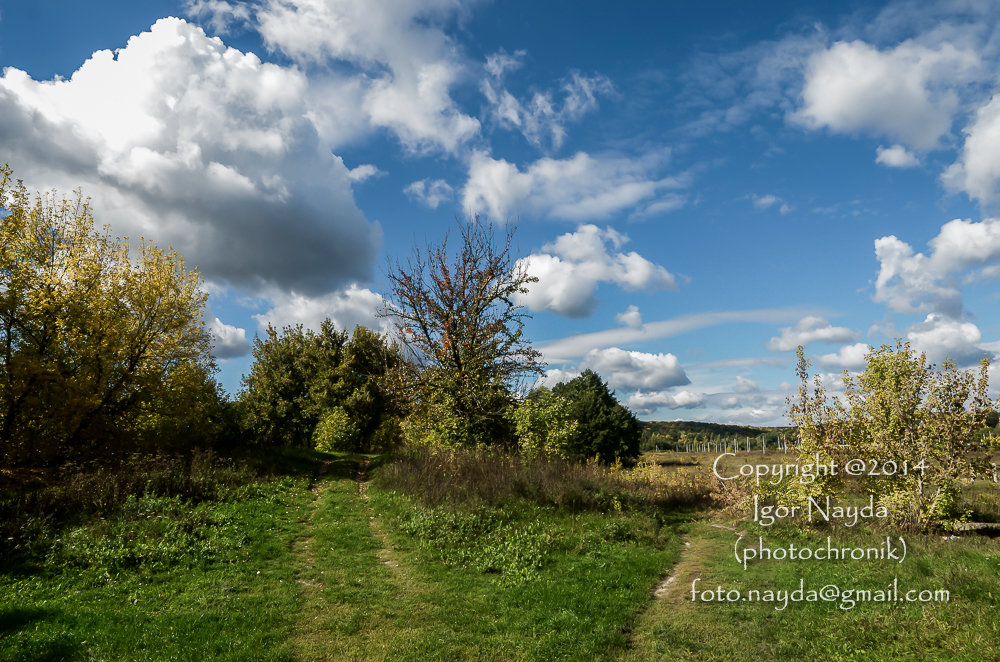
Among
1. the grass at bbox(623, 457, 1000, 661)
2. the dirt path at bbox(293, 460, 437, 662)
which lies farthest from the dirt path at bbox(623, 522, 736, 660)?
the dirt path at bbox(293, 460, 437, 662)

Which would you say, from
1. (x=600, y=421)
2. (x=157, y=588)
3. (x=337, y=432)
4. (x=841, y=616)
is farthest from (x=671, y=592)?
(x=337, y=432)

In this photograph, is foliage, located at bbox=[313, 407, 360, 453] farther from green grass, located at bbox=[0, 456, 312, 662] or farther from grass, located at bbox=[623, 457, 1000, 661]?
grass, located at bbox=[623, 457, 1000, 661]

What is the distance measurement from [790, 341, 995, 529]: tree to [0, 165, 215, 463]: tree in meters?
21.7

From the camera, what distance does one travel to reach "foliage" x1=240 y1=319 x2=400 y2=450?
38.1 m

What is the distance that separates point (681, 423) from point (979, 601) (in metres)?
117

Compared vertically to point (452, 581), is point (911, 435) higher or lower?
higher

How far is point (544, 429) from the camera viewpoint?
19.9 m

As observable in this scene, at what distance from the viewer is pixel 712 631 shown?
7.49 meters

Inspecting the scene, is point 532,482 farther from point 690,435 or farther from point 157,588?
point 690,435

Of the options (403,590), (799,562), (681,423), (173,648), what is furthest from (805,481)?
(681,423)

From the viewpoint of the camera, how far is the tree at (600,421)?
115 feet

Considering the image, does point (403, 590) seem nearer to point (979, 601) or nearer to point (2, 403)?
point (979, 601)

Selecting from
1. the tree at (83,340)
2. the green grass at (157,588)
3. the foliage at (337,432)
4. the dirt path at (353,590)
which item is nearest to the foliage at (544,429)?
the dirt path at (353,590)

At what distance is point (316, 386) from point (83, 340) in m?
22.4
